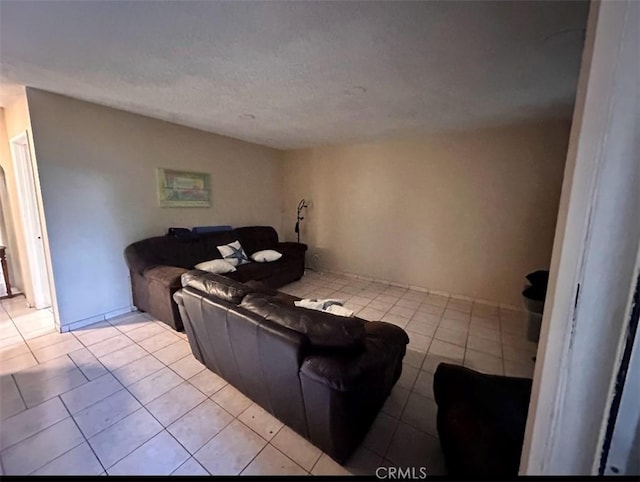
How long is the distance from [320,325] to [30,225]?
3856 millimetres

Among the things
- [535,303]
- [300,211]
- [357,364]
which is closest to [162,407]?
[357,364]

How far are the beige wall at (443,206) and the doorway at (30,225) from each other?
3.71 metres

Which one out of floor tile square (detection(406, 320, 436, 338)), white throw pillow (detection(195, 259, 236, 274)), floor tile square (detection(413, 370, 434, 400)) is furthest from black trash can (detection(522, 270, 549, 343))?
white throw pillow (detection(195, 259, 236, 274))

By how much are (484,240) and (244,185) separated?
382 centimetres

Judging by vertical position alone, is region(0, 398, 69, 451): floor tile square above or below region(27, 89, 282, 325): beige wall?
below

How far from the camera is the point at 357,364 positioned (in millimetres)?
1348

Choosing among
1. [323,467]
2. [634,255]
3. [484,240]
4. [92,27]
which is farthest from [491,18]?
[484,240]

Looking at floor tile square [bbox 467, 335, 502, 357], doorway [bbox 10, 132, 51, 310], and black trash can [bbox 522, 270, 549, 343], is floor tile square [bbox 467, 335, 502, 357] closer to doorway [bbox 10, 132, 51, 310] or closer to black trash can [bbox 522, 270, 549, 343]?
black trash can [bbox 522, 270, 549, 343]

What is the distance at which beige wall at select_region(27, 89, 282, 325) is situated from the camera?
2.66 metres

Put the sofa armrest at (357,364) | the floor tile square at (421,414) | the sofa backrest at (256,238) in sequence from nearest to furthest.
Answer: the sofa armrest at (357,364), the floor tile square at (421,414), the sofa backrest at (256,238)

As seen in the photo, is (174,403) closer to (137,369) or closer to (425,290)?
(137,369)

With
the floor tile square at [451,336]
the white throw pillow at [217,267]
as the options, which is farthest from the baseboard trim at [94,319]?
the floor tile square at [451,336]

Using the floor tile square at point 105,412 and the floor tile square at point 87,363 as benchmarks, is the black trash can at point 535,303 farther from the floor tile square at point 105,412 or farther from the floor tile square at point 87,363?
the floor tile square at point 87,363

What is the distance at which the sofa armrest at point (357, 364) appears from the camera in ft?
4.14
